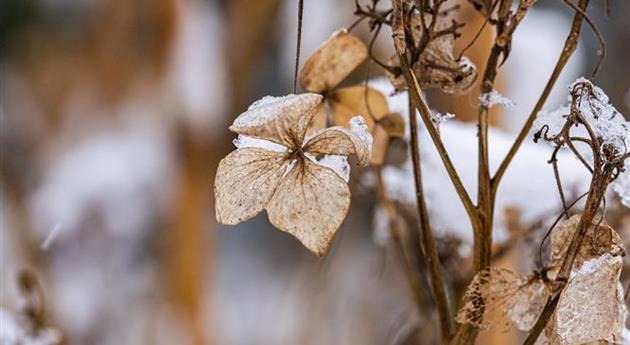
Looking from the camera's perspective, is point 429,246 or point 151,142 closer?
point 429,246

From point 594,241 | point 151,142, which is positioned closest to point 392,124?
point 594,241

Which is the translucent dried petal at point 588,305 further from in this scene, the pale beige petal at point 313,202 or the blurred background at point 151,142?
the blurred background at point 151,142

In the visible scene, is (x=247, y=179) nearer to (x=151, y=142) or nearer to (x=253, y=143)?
(x=253, y=143)

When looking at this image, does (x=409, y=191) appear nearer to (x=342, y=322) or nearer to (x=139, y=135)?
(x=342, y=322)

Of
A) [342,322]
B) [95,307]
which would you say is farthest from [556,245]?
[95,307]

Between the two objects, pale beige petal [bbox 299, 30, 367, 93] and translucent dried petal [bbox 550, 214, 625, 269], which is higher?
pale beige petal [bbox 299, 30, 367, 93]

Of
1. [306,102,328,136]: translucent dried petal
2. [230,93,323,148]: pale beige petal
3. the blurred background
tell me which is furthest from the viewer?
the blurred background

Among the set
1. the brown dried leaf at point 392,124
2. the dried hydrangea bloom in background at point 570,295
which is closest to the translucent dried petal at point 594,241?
the dried hydrangea bloom in background at point 570,295

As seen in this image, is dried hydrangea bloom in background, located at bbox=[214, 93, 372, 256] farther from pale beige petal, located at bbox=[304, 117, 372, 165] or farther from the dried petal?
the dried petal

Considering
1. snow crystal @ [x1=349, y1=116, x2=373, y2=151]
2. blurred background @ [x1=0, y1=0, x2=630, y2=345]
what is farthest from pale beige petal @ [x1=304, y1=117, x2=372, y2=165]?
blurred background @ [x1=0, y1=0, x2=630, y2=345]
